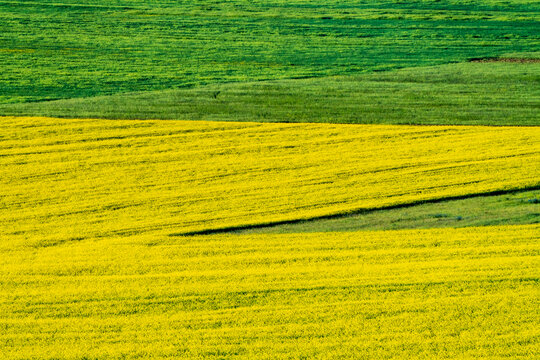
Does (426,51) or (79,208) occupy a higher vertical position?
(426,51)

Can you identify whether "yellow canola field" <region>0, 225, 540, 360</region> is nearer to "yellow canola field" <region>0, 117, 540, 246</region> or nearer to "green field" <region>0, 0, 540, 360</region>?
"green field" <region>0, 0, 540, 360</region>

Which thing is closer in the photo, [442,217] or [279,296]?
[279,296]

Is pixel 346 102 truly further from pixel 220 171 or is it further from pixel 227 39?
pixel 227 39

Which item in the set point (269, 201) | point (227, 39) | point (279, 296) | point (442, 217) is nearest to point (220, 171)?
point (269, 201)

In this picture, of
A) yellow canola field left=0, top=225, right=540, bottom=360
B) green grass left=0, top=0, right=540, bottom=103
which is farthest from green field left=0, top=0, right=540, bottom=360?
green grass left=0, top=0, right=540, bottom=103

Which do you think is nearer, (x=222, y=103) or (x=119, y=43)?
(x=222, y=103)

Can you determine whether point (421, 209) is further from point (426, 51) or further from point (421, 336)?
point (426, 51)

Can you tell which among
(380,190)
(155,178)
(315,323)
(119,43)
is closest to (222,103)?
(155,178)

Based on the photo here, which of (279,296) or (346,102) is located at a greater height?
(346,102)
